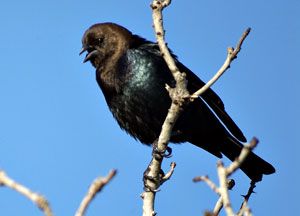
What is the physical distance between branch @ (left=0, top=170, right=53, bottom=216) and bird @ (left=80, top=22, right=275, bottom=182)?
426cm

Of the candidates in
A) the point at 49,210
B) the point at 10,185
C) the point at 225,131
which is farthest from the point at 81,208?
the point at 225,131

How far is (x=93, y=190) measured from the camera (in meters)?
1.88

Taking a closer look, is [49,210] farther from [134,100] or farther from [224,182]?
[134,100]

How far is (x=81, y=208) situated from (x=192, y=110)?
15.2 feet

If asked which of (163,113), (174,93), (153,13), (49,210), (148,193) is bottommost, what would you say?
(49,210)

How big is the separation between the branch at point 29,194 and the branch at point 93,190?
3.8 inches

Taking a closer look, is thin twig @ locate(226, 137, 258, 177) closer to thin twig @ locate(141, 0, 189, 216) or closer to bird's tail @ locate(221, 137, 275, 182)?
thin twig @ locate(141, 0, 189, 216)

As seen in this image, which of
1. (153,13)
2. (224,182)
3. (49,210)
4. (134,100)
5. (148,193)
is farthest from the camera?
(134,100)

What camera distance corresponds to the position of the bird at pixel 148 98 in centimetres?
617

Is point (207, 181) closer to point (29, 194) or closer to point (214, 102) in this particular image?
point (29, 194)

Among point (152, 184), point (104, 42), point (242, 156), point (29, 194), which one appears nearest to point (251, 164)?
point (104, 42)

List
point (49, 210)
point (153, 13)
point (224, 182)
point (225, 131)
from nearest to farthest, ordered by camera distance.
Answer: point (49, 210)
point (224, 182)
point (153, 13)
point (225, 131)

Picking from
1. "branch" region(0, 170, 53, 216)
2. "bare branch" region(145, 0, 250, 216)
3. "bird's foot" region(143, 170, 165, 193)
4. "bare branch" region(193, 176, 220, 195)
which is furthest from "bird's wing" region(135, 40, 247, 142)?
"branch" region(0, 170, 53, 216)

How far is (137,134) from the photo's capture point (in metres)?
6.56
